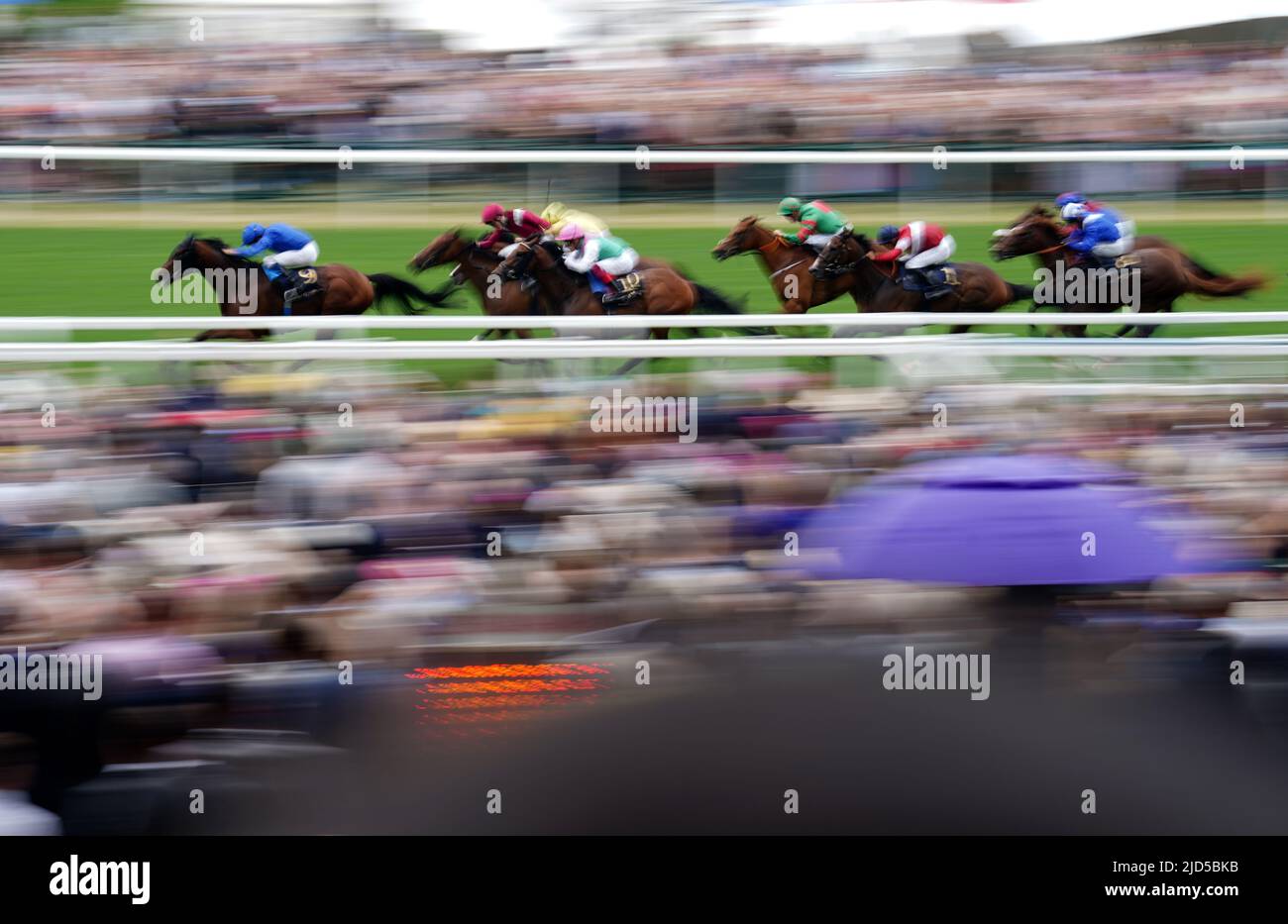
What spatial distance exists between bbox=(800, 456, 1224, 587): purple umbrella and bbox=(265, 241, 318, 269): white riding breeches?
17.3 ft

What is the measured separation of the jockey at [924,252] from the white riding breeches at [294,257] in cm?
261

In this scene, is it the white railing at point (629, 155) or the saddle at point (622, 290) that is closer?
the saddle at point (622, 290)

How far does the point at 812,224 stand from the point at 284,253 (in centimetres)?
246

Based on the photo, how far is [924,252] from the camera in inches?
283

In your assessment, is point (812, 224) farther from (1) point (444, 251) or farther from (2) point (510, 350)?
(2) point (510, 350)

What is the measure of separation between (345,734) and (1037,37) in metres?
9.02

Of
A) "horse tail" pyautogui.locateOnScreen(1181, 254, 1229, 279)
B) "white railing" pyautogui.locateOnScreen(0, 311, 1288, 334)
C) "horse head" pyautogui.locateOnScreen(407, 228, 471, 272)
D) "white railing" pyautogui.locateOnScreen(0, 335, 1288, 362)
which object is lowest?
"white railing" pyautogui.locateOnScreen(0, 335, 1288, 362)

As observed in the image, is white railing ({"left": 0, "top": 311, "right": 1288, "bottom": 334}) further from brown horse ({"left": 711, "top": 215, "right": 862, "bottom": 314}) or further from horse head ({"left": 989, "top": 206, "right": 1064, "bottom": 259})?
brown horse ({"left": 711, "top": 215, "right": 862, "bottom": 314})

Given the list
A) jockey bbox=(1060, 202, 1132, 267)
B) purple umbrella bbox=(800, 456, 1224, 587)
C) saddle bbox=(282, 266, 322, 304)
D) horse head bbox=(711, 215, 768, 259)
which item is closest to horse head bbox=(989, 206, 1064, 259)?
jockey bbox=(1060, 202, 1132, 267)

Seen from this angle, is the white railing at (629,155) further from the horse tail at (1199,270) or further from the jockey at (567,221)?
the jockey at (567,221)

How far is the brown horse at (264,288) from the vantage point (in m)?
6.71

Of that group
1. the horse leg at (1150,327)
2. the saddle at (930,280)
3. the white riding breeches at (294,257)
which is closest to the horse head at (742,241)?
the saddle at (930,280)

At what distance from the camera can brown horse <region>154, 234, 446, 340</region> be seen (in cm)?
671
